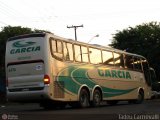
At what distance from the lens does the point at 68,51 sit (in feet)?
79.2

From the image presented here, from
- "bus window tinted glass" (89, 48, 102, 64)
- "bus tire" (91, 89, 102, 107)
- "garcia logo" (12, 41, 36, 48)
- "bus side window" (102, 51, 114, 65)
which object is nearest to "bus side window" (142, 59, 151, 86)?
"bus side window" (102, 51, 114, 65)

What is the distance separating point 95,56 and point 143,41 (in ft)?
130

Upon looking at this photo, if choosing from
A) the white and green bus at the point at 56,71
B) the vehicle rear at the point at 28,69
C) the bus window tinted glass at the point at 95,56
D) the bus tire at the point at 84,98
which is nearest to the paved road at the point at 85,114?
the vehicle rear at the point at 28,69

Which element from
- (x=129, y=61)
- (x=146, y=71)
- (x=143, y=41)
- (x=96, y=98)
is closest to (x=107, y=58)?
(x=96, y=98)

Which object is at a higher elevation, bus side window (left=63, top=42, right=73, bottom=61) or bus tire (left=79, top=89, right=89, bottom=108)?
bus side window (left=63, top=42, right=73, bottom=61)

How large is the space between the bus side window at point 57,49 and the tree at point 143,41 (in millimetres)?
40215

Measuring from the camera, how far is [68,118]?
16.3m

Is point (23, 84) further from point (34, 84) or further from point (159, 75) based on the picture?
point (159, 75)

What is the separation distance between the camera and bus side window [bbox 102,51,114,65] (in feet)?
91.5

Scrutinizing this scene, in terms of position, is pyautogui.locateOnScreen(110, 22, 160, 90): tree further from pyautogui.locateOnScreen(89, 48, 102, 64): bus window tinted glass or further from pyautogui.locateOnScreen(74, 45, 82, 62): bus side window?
pyautogui.locateOnScreen(74, 45, 82, 62): bus side window

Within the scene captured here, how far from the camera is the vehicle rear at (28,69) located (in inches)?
882

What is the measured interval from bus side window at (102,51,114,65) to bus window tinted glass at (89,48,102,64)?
0.57 m

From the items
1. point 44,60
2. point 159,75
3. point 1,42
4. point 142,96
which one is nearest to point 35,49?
point 44,60

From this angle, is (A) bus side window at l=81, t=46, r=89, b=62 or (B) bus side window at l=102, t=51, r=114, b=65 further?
(B) bus side window at l=102, t=51, r=114, b=65
